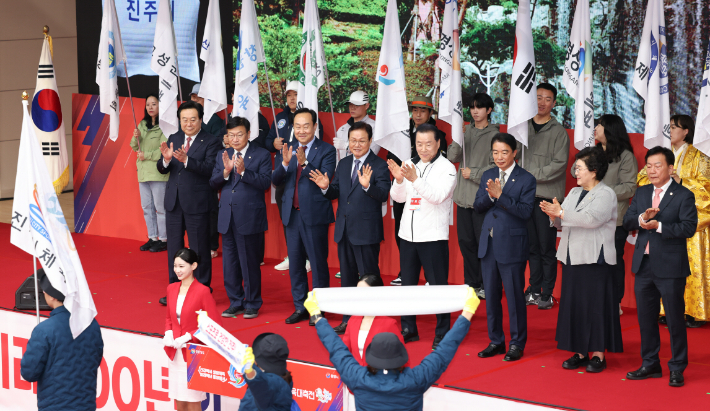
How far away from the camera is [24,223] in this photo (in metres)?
5.00

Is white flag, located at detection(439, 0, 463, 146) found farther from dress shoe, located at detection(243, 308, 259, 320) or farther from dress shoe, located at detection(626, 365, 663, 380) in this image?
dress shoe, located at detection(626, 365, 663, 380)

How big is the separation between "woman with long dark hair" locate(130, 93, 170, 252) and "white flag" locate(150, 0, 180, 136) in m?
0.97

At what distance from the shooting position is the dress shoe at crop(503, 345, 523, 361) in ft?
20.0

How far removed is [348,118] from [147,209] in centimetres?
280

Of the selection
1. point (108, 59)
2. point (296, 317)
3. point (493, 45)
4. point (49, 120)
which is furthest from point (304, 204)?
point (49, 120)

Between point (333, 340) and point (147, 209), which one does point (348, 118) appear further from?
point (333, 340)

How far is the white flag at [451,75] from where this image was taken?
23.4ft

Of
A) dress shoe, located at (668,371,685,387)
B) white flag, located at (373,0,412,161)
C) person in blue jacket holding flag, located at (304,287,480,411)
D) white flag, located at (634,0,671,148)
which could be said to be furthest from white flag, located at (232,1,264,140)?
person in blue jacket holding flag, located at (304,287,480,411)

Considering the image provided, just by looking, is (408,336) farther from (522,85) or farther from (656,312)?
(522,85)

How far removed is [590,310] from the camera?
19.1ft

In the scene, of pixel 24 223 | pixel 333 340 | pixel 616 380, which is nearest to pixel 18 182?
pixel 24 223

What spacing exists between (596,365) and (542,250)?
1726mm

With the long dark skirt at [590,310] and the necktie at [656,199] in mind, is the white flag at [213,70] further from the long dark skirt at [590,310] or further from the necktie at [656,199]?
the necktie at [656,199]

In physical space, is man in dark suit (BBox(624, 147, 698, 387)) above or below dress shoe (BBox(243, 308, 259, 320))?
above
